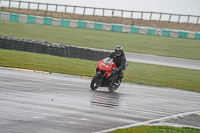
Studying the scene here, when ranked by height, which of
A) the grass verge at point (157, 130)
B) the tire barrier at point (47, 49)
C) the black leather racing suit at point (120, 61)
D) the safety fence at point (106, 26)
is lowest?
the grass verge at point (157, 130)

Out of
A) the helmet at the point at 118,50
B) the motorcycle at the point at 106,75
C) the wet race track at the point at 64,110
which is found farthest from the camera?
the helmet at the point at 118,50

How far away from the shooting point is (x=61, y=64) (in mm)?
23656

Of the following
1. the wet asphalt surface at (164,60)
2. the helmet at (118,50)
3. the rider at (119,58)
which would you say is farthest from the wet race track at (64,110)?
the wet asphalt surface at (164,60)

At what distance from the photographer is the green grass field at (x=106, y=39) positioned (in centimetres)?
4184

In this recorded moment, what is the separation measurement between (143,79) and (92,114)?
13.1 meters

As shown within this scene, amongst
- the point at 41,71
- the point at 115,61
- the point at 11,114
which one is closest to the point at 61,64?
the point at 41,71

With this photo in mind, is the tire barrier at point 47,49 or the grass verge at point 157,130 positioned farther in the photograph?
the tire barrier at point 47,49

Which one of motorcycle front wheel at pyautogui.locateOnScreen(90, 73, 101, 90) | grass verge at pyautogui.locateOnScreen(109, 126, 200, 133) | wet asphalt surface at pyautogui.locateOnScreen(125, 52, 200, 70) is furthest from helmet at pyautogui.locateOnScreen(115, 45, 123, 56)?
wet asphalt surface at pyautogui.locateOnScreen(125, 52, 200, 70)

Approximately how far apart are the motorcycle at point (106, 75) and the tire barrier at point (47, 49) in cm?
1265

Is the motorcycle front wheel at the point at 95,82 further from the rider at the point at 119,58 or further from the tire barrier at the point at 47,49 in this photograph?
the tire barrier at the point at 47,49

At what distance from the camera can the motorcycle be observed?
14.8 m

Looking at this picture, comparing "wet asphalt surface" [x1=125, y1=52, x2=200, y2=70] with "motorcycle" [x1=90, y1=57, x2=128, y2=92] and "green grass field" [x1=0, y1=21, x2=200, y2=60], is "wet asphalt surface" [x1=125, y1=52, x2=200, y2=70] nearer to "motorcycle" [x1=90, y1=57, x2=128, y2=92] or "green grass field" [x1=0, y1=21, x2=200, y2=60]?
"green grass field" [x1=0, y1=21, x2=200, y2=60]

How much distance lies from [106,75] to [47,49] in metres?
14.1

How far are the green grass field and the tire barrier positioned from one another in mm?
11053
